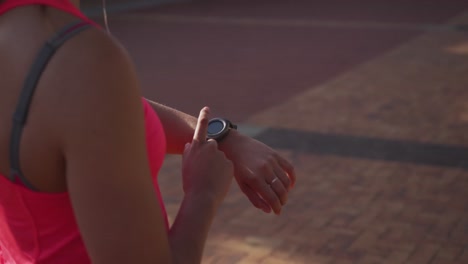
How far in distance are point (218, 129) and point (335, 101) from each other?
647 cm

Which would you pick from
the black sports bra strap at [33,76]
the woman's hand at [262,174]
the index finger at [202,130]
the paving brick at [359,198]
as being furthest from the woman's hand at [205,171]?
the paving brick at [359,198]

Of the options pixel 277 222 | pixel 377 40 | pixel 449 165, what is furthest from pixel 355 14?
pixel 277 222

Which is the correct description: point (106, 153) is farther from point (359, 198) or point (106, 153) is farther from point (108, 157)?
point (359, 198)

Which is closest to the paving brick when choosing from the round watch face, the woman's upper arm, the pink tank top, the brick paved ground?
the brick paved ground

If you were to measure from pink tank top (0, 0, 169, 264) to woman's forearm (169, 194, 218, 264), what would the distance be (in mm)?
83

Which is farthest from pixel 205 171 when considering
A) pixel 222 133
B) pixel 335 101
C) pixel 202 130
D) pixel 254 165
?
pixel 335 101

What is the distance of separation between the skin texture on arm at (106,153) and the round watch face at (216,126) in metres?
0.61

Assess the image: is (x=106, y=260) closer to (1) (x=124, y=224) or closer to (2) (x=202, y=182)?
(1) (x=124, y=224)

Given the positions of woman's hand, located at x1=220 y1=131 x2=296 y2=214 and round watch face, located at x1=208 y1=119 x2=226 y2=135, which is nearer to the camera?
woman's hand, located at x1=220 y1=131 x2=296 y2=214

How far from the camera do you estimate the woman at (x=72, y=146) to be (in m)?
1.10

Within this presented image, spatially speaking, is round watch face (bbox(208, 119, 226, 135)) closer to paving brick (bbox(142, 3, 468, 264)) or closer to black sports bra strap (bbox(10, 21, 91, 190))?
black sports bra strap (bbox(10, 21, 91, 190))

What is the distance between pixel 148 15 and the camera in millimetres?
15484

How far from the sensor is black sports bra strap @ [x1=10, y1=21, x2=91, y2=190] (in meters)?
1.11

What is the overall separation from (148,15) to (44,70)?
47.8 feet
